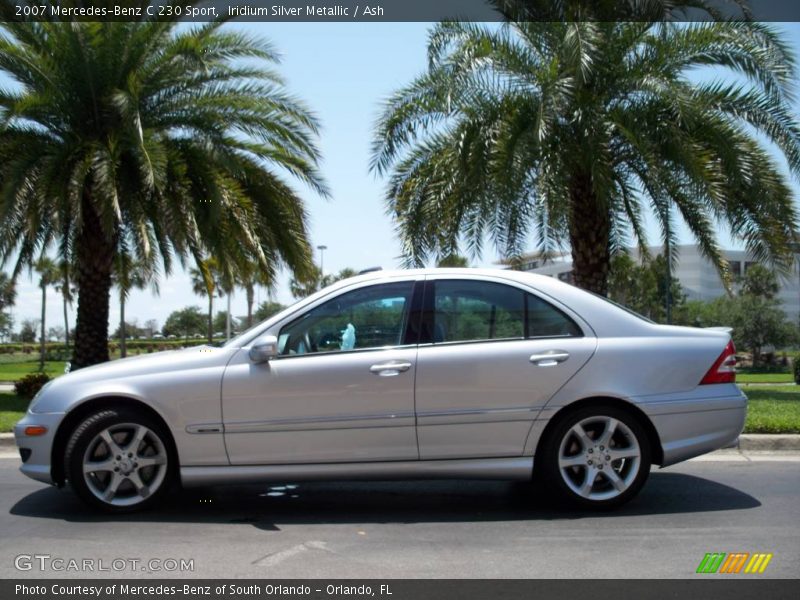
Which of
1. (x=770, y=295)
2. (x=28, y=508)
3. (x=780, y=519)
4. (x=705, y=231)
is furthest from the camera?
(x=770, y=295)

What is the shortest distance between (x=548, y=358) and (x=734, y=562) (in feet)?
5.67

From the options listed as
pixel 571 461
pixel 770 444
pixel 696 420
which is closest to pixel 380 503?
pixel 571 461

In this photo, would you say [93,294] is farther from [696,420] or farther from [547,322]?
[696,420]

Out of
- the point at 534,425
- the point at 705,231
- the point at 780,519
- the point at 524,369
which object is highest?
the point at 705,231

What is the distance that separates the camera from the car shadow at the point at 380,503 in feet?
19.4

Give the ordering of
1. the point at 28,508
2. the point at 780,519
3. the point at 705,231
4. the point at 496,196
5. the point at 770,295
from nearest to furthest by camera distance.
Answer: the point at 780,519
the point at 28,508
the point at 496,196
the point at 705,231
the point at 770,295

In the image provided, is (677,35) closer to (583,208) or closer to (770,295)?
(583,208)

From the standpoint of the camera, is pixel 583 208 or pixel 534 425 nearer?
pixel 534 425

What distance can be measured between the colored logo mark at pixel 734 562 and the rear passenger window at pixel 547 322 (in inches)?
68.8

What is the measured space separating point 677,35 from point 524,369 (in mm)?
10030

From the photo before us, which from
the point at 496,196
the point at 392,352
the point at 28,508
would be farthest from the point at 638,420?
the point at 496,196

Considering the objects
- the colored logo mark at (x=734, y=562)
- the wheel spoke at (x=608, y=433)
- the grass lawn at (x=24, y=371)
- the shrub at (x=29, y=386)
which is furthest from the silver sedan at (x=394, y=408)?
the grass lawn at (x=24, y=371)

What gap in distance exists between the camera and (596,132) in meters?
13.6

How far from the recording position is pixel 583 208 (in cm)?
1516
